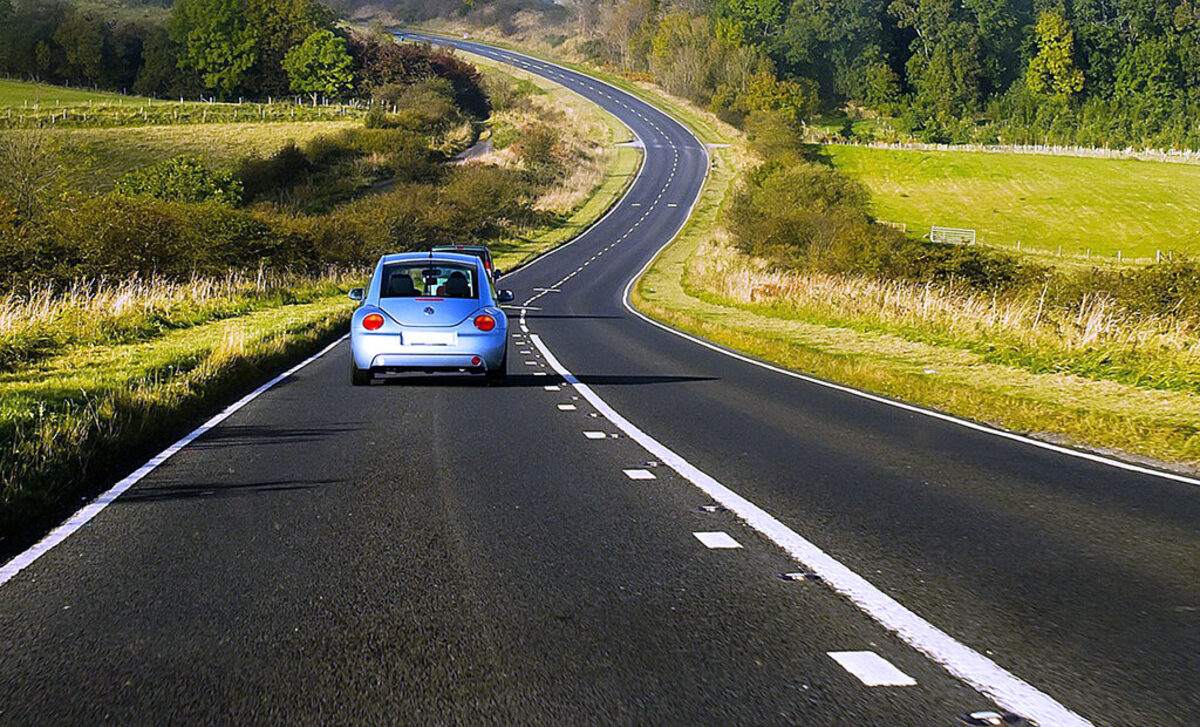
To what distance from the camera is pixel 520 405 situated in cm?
1392

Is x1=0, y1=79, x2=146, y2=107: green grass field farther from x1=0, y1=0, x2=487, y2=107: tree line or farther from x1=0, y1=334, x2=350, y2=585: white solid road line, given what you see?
x1=0, y1=334, x2=350, y2=585: white solid road line

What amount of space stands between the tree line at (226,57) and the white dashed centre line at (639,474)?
110474mm

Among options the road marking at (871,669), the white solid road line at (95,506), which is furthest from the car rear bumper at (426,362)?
the road marking at (871,669)

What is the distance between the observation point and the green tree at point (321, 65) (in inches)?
4528

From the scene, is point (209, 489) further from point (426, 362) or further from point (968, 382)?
point (968, 382)

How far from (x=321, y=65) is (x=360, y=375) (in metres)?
107

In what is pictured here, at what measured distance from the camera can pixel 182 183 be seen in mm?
58844

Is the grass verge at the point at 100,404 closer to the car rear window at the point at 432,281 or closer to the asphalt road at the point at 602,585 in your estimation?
the asphalt road at the point at 602,585

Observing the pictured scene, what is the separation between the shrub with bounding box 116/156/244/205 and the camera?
57.0m

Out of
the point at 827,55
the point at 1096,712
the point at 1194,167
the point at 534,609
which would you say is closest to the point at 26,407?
the point at 534,609

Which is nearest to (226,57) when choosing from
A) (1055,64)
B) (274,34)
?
(274,34)

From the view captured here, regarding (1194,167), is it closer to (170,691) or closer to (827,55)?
(827,55)

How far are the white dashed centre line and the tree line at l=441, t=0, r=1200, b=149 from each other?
120 m

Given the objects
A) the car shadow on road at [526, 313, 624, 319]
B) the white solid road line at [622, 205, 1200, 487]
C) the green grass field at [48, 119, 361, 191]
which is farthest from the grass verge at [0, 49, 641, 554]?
the green grass field at [48, 119, 361, 191]
